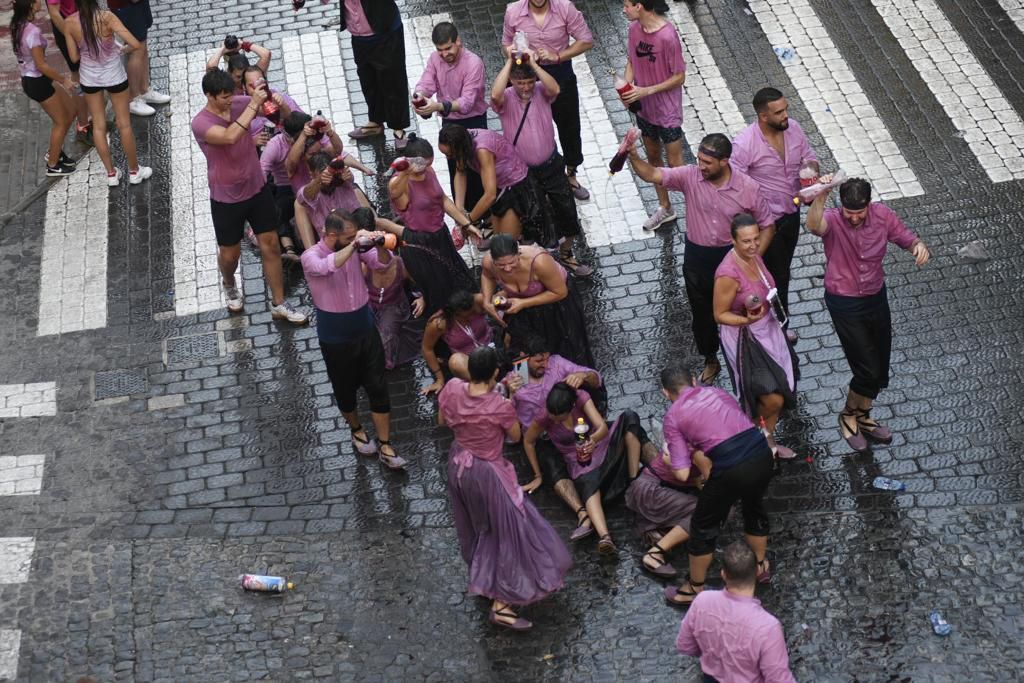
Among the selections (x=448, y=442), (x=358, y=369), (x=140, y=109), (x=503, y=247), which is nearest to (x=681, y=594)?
(x=448, y=442)

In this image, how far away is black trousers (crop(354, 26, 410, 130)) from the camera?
45.9 feet

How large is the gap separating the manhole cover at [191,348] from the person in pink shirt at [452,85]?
2429mm

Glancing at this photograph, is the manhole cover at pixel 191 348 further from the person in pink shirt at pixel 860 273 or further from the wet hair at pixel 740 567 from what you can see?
the wet hair at pixel 740 567

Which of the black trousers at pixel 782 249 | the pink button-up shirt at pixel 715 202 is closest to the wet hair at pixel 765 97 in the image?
the pink button-up shirt at pixel 715 202

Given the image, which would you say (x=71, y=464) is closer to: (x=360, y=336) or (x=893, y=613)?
(x=360, y=336)

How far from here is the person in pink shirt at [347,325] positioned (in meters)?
10.2

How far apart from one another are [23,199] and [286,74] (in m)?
3.09

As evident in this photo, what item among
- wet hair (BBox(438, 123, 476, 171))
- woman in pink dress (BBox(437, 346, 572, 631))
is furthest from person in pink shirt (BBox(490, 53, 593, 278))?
woman in pink dress (BBox(437, 346, 572, 631))

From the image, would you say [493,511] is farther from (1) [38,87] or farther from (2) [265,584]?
(1) [38,87]

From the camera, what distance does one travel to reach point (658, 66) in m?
12.2

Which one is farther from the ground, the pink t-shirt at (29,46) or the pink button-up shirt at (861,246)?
the pink button-up shirt at (861,246)

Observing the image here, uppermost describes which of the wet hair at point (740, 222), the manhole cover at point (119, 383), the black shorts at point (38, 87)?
the wet hair at point (740, 222)

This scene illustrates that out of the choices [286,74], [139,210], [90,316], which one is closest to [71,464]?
[90,316]

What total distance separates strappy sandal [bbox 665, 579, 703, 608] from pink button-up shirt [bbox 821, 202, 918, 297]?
2.30m
